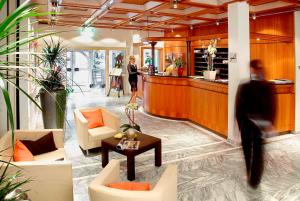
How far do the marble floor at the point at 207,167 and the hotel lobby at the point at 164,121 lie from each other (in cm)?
2

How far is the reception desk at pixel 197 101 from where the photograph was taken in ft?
21.1

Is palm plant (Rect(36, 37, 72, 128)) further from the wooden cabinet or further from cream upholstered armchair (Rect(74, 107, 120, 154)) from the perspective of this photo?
the wooden cabinet

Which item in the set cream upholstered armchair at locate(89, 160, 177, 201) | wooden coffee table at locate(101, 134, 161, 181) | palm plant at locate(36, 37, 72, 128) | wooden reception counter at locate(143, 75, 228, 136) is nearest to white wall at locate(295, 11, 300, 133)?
wooden reception counter at locate(143, 75, 228, 136)

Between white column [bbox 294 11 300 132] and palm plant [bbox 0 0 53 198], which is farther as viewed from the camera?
white column [bbox 294 11 300 132]

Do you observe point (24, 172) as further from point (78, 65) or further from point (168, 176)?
point (78, 65)

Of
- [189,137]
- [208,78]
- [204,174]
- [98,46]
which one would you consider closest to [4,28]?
[204,174]

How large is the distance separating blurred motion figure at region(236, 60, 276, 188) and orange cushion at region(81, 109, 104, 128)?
293cm

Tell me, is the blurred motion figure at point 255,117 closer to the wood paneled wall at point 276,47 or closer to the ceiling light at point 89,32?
the wood paneled wall at point 276,47

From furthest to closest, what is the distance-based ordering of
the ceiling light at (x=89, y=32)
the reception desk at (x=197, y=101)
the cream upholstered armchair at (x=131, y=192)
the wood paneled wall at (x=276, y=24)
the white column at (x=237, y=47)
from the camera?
the ceiling light at (x=89, y=32)
the wood paneled wall at (x=276, y=24)
the reception desk at (x=197, y=101)
the white column at (x=237, y=47)
the cream upholstered armchair at (x=131, y=192)

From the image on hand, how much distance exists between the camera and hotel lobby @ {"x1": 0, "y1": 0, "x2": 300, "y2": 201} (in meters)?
2.46

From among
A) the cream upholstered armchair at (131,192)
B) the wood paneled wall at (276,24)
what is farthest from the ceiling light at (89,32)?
the cream upholstered armchair at (131,192)

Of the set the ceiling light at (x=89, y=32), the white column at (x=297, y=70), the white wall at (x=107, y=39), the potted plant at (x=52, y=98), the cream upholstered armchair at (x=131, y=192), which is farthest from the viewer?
the ceiling light at (x=89, y=32)

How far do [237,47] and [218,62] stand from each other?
5.25m

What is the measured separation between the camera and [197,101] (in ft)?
24.5
